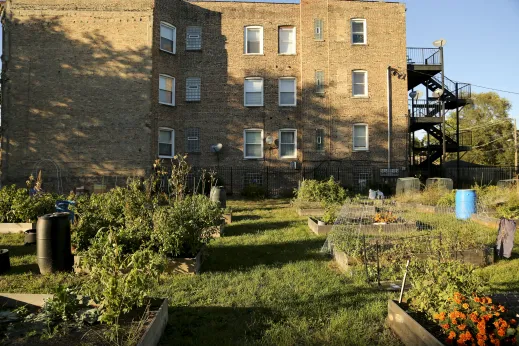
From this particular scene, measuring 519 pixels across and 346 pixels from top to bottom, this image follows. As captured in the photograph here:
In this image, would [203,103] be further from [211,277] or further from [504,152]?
[504,152]

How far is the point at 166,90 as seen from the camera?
863 inches

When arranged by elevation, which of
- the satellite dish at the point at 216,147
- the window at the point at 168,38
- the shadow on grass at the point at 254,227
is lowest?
the shadow on grass at the point at 254,227

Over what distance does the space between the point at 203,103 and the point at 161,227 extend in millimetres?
17238

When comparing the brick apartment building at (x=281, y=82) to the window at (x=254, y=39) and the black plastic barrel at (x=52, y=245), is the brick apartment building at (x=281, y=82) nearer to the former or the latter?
the window at (x=254, y=39)

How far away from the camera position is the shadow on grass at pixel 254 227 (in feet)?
33.0

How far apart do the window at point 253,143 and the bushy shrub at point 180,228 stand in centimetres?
1590

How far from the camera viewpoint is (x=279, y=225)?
1120 centimetres

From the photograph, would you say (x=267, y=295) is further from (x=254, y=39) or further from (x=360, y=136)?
(x=254, y=39)

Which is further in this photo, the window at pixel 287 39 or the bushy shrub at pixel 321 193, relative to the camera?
the window at pixel 287 39

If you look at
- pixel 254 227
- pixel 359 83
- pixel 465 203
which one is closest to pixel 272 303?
pixel 254 227

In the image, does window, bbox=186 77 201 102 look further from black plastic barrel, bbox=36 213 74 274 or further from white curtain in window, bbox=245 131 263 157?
black plastic barrel, bbox=36 213 74 274

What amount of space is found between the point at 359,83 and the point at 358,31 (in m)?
3.32

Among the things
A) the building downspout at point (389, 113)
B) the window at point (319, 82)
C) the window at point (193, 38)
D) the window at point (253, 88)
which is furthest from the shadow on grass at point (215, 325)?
the window at point (193, 38)

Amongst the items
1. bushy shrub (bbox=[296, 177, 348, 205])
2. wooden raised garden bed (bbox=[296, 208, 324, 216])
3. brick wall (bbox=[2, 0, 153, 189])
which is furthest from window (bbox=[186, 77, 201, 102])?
wooden raised garden bed (bbox=[296, 208, 324, 216])
